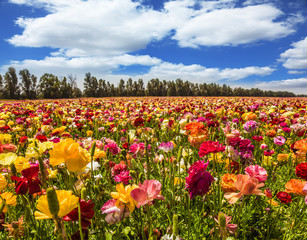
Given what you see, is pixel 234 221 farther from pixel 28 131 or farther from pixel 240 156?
pixel 28 131

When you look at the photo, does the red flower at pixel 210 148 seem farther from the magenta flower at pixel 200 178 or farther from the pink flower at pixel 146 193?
the pink flower at pixel 146 193

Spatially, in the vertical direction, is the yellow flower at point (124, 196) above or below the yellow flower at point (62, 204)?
below

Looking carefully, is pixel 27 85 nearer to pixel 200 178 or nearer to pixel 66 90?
pixel 66 90

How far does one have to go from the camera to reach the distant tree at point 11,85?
188 feet

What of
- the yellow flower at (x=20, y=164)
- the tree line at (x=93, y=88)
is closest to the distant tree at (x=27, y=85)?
the tree line at (x=93, y=88)

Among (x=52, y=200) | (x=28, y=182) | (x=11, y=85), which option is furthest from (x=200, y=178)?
(x=11, y=85)

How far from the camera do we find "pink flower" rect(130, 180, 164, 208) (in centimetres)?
76

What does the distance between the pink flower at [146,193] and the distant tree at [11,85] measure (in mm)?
69812

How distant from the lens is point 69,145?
2.87 ft

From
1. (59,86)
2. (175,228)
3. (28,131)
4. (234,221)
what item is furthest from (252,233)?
(59,86)

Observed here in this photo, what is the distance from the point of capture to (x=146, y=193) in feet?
2.56

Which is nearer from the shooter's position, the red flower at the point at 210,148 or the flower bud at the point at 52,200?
the flower bud at the point at 52,200

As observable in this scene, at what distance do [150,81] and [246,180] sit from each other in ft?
233

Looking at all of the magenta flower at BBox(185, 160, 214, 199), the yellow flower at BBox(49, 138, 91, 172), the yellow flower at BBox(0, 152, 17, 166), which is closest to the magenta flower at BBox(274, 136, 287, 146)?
the magenta flower at BBox(185, 160, 214, 199)
